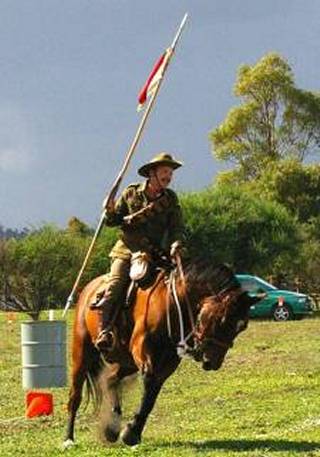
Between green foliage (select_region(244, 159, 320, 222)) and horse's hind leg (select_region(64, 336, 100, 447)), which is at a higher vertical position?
green foliage (select_region(244, 159, 320, 222))

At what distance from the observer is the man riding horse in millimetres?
9453

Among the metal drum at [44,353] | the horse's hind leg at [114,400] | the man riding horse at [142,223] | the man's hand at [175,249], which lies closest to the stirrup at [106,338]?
the man riding horse at [142,223]

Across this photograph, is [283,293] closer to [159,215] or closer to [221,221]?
[221,221]

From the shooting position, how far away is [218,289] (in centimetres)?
881

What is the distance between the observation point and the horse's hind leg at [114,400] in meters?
9.81

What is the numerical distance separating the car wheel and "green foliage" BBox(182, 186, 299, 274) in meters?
6.11

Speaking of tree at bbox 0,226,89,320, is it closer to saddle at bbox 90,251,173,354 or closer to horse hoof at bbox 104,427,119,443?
horse hoof at bbox 104,427,119,443

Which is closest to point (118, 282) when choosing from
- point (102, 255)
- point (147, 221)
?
point (147, 221)

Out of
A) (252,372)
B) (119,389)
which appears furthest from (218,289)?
(252,372)

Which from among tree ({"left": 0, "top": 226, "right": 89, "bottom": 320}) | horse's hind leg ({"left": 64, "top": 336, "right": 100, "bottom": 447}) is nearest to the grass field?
horse's hind leg ({"left": 64, "top": 336, "right": 100, "bottom": 447})

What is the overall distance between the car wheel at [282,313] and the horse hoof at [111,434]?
24.0 meters

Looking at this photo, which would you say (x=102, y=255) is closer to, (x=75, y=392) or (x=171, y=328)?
(x=75, y=392)

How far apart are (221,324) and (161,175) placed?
1633mm

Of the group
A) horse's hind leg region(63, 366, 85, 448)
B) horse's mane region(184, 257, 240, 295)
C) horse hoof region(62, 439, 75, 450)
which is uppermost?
horse's mane region(184, 257, 240, 295)
